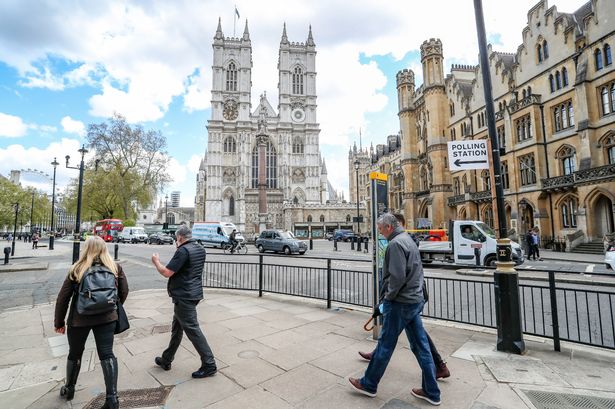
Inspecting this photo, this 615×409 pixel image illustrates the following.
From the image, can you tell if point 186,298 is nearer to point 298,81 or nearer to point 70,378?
point 70,378

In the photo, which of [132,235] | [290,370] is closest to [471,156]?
[290,370]

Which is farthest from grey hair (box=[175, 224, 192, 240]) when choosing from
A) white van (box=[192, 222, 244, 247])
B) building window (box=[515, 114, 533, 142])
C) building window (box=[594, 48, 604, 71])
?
building window (box=[515, 114, 533, 142])

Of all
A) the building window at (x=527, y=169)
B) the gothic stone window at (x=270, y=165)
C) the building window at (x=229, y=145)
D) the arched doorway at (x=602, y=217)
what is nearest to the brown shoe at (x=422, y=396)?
the arched doorway at (x=602, y=217)

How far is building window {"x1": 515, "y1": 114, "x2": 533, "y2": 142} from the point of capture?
25.4 meters

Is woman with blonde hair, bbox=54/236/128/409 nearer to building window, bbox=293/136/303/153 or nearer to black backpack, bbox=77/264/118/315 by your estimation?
black backpack, bbox=77/264/118/315

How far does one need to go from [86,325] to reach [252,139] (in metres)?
66.8

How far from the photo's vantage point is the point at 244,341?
4816 millimetres

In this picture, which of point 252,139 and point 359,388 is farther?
point 252,139

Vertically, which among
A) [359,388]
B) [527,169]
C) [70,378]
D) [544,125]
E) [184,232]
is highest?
[544,125]

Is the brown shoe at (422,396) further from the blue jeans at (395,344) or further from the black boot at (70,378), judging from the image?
the black boot at (70,378)

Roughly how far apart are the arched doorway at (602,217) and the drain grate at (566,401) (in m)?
22.9

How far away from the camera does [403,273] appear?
3.19 m

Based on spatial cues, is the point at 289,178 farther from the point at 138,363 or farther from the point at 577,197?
the point at 138,363

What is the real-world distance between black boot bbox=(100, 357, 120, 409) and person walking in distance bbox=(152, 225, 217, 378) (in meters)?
0.82
